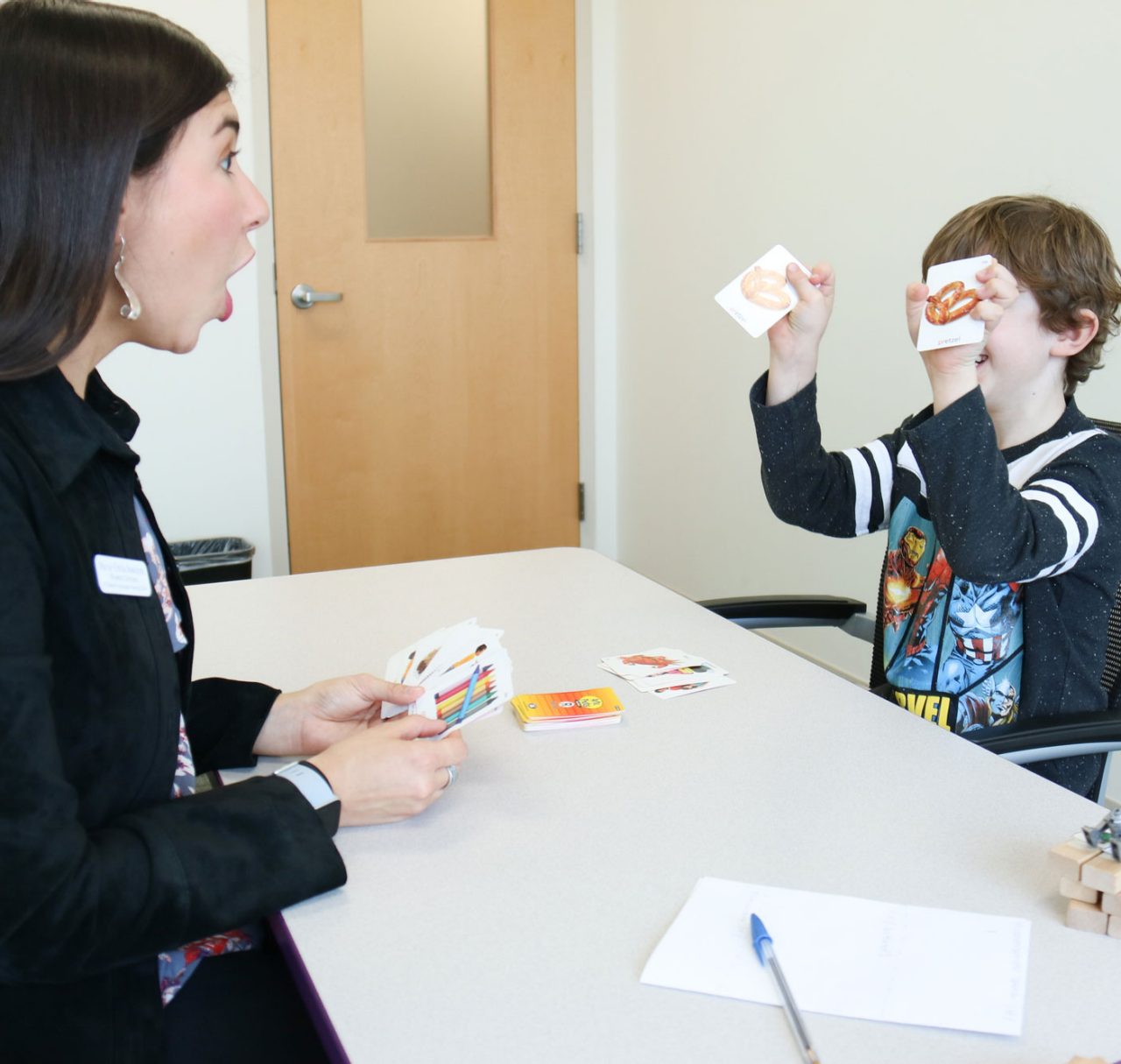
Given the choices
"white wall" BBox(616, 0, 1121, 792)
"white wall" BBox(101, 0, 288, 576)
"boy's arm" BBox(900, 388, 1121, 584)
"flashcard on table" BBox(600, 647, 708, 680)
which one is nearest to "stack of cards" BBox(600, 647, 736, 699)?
"flashcard on table" BBox(600, 647, 708, 680)

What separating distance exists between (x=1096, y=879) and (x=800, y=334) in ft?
2.97

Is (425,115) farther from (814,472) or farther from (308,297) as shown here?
(814,472)

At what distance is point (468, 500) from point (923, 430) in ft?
9.71

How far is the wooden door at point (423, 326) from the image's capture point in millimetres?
3773

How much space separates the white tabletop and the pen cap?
5 cm

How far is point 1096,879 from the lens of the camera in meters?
0.86

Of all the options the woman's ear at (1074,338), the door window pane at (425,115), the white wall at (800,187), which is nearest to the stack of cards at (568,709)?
the woman's ear at (1074,338)

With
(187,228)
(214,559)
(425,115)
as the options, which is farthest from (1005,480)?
(425,115)

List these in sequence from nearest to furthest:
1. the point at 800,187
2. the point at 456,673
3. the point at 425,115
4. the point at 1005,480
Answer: the point at 456,673, the point at 1005,480, the point at 800,187, the point at 425,115

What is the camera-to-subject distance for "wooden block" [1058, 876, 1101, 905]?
2.88 ft

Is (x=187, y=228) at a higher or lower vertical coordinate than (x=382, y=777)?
higher

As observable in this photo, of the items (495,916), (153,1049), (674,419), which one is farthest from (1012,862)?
(674,419)

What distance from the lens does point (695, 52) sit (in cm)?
369

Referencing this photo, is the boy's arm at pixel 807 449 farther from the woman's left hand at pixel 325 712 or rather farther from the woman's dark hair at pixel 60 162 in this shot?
the woman's dark hair at pixel 60 162
